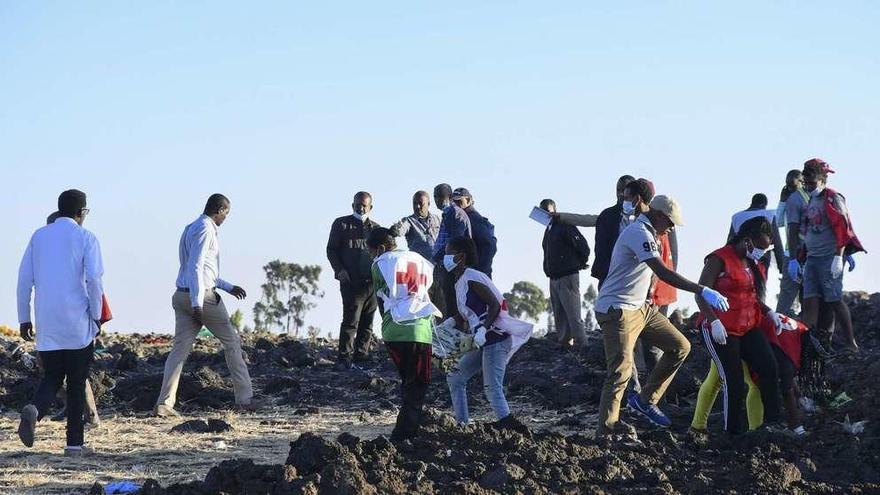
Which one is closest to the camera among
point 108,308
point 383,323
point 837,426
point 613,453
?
point 613,453

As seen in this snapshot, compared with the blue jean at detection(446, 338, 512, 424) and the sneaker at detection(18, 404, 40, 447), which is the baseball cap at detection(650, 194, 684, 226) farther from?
the sneaker at detection(18, 404, 40, 447)

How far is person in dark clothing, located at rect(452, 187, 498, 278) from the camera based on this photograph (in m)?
13.4

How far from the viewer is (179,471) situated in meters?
9.00

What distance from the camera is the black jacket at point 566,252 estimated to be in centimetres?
1490

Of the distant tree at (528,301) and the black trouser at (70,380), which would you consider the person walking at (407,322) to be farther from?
the distant tree at (528,301)

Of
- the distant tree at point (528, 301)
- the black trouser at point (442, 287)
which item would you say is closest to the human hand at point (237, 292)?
the black trouser at point (442, 287)

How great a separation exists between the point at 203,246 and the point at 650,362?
3.82 m

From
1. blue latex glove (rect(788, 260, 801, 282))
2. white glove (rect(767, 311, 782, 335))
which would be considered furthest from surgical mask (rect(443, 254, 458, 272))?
blue latex glove (rect(788, 260, 801, 282))

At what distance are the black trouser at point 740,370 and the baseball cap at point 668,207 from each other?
0.77m

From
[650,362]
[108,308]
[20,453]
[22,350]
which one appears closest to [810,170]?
[650,362]

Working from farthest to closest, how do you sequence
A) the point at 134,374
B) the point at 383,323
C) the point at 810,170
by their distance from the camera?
the point at 134,374 < the point at 810,170 < the point at 383,323

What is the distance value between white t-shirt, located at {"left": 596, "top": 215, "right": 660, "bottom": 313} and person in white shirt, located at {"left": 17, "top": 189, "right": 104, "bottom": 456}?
353cm

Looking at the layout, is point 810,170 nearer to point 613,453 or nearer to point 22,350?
point 613,453

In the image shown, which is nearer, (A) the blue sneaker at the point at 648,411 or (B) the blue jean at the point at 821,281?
(A) the blue sneaker at the point at 648,411
